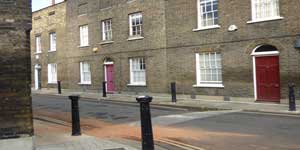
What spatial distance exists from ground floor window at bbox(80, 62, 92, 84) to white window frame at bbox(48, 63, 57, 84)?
536 centimetres

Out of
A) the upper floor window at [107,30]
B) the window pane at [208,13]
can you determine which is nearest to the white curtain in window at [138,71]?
the upper floor window at [107,30]

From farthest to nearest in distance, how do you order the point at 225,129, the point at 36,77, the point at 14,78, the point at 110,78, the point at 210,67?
the point at 36,77, the point at 110,78, the point at 210,67, the point at 225,129, the point at 14,78

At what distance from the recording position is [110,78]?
29.0 m

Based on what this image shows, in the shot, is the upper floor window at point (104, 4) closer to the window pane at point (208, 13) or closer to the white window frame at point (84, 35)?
the white window frame at point (84, 35)

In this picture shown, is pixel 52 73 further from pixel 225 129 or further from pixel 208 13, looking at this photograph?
pixel 225 129

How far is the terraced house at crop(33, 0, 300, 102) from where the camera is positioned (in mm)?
18141

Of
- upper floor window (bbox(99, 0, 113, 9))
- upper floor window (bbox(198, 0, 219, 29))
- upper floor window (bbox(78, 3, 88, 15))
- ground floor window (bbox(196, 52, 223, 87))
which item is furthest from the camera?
upper floor window (bbox(78, 3, 88, 15))

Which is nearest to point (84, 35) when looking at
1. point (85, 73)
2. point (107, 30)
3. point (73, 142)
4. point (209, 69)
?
point (85, 73)

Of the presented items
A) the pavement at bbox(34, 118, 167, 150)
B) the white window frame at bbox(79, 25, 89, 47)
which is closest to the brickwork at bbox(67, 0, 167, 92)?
the white window frame at bbox(79, 25, 89, 47)

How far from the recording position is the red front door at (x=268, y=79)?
60.0 ft

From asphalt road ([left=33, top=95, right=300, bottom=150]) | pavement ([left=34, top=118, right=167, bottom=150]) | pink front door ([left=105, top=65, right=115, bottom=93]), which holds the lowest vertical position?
asphalt road ([left=33, top=95, right=300, bottom=150])

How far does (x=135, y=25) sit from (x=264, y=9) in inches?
395

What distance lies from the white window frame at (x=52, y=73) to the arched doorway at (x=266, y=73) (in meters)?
22.6

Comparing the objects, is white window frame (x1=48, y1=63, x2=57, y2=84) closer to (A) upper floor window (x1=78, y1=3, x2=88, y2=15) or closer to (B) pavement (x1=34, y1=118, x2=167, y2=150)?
(A) upper floor window (x1=78, y1=3, x2=88, y2=15)
